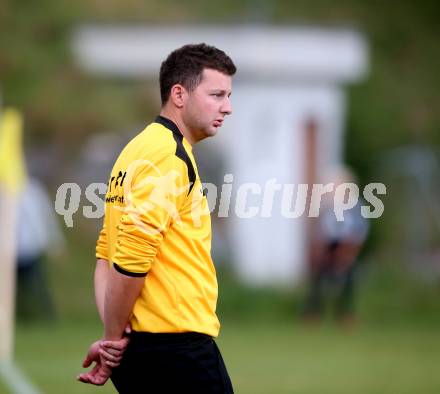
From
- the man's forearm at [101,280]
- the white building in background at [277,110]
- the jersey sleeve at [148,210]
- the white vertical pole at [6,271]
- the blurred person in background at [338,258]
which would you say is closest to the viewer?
the jersey sleeve at [148,210]

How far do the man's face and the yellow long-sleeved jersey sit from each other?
10cm

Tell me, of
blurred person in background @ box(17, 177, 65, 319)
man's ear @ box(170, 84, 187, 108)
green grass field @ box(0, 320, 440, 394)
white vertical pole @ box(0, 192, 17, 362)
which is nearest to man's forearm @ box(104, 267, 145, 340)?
man's ear @ box(170, 84, 187, 108)

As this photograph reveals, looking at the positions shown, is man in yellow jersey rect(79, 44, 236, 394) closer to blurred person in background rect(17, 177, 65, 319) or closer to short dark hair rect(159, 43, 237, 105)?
short dark hair rect(159, 43, 237, 105)

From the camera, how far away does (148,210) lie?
4797 mm

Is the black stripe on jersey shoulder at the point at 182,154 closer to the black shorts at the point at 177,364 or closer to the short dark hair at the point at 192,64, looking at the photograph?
the short dark hair at the point at 192,64

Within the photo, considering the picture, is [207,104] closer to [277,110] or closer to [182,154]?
[182,154]

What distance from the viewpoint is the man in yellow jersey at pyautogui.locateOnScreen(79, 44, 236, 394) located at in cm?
485

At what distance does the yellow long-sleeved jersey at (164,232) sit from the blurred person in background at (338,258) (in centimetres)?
1248

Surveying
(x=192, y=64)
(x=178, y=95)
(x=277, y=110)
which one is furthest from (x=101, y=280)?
(x=277, y=110)

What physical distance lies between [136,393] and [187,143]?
1.11m

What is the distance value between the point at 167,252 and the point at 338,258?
13.3 meters

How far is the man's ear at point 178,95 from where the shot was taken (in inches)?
201

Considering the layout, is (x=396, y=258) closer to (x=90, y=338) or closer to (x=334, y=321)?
(x=334, y=321)

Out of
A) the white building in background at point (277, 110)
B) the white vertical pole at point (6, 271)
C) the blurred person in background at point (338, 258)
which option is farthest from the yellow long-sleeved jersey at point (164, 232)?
the white building in background at point (277, 110)
